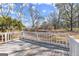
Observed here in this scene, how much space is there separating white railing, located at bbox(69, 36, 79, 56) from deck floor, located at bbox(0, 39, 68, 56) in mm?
79

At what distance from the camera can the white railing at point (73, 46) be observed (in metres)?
2.10

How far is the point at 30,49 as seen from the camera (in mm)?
2207

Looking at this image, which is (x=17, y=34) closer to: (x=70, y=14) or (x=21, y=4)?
(x=21, y=4)

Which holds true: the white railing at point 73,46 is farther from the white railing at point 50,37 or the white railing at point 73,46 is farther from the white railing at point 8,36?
the white railing at point 8,36

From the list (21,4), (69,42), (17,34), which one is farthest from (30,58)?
(21,4)

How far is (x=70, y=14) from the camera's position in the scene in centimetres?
219

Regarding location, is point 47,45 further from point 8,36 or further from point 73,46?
A: point 8,36

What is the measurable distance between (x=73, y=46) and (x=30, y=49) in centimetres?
50

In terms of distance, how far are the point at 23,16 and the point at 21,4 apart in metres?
0.14

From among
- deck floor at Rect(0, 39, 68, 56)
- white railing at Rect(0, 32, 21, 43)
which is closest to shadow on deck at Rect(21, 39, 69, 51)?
deck floor at Rect(0, 39, 68, 56)

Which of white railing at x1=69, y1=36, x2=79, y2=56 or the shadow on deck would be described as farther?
the shadow on deck

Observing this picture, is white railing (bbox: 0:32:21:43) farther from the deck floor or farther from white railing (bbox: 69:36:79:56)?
white railing (bbox: 69:36:79:56)

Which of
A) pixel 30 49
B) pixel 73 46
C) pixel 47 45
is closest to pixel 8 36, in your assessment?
pixel 30 49

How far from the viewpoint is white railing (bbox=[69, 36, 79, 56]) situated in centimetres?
210
